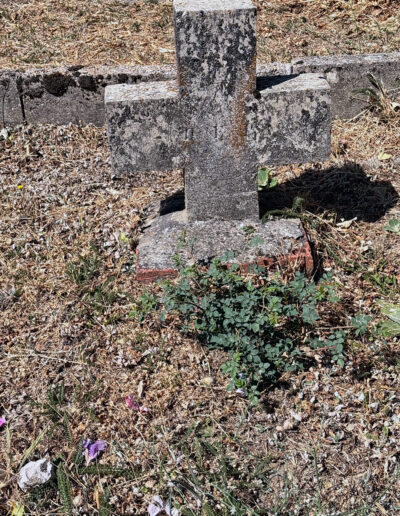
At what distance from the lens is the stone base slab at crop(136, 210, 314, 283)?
11.0 ft

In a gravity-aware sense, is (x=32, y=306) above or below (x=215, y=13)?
below

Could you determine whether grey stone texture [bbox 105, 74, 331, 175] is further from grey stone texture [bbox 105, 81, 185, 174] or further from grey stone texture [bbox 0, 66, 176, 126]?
grey stone texture [bbox 0, 66, 176, 126]

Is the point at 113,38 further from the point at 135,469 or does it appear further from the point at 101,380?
the point at 135,469

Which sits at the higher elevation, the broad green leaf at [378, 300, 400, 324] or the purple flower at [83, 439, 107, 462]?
the broad green leaf at [378, 300, 400, 324]

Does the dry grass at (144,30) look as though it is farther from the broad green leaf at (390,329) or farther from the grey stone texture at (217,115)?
the broad green leaf at (390,329)

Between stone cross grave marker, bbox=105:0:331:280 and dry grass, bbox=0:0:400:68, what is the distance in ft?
5.96

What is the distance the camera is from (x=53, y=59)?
505 centimetres

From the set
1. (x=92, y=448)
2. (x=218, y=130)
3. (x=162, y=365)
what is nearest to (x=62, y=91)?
(x=218, y=130)

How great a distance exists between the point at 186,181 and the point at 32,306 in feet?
3.31

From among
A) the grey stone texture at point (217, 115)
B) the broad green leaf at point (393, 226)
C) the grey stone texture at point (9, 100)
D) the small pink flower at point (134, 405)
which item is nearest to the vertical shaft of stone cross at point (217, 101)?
the grey stone texture at point (217, 115)

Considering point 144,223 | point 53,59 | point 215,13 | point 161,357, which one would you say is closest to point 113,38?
point 53,59

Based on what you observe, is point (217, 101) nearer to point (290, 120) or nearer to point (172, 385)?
point (290, 120)

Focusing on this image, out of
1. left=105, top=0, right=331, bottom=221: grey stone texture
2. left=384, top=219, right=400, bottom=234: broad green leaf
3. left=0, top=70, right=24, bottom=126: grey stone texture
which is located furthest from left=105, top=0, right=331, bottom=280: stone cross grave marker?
left=0, top=70, right=24, bottom=126: grey stone texture

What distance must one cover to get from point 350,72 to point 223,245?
1.92 meters
